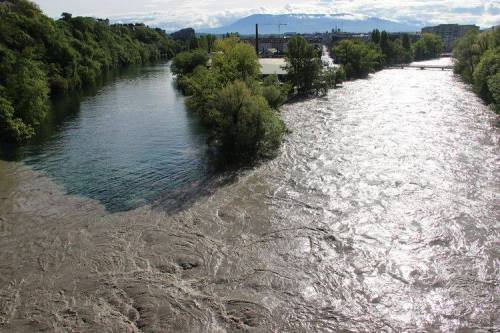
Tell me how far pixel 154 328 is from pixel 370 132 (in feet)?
109

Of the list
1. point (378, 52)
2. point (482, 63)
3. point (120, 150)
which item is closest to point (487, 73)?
point (482, 63)

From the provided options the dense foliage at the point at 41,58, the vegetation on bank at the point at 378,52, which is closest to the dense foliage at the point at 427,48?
the vegetation on bank at the point at 378,52

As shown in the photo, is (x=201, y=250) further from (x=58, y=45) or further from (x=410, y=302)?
(x=58, y=45)

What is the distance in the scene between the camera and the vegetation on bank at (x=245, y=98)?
34.9m

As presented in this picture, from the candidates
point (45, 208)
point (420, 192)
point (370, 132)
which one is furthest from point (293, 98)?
point (45, 208)

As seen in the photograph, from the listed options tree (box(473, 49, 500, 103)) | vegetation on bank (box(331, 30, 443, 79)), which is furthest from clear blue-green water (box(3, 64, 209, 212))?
vegetation on bank (box(331, 30, 443, 79))

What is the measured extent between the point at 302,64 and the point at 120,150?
128 ft

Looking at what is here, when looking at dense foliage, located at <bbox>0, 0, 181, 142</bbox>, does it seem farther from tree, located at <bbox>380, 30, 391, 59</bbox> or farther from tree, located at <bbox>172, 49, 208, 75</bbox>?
tree, located at <bbox>380, 30, 391, 59</bbox>

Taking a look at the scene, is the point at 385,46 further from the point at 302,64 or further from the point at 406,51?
the point at 302,64

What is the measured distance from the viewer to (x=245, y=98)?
35.0m

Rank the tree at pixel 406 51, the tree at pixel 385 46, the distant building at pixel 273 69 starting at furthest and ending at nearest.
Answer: the tree at pixel 406 51, the tree at pixel 385 46, the distant building at pixel 273 69

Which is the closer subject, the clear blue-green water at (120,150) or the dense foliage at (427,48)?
the clear blue-green water at (120,150)

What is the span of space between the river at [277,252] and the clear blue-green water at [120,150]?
200 cm

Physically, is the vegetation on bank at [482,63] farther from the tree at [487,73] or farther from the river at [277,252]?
the river at [277,252]
